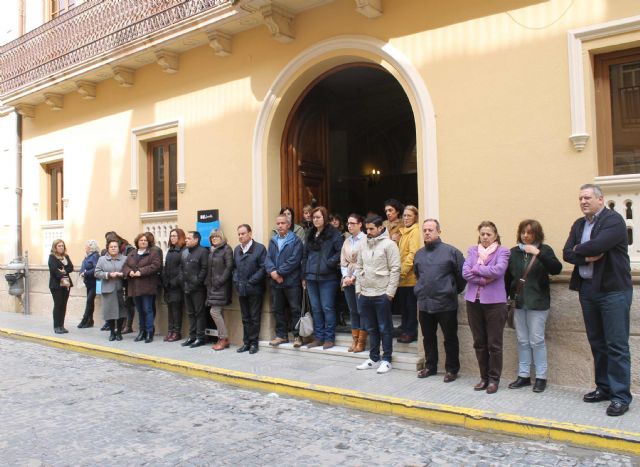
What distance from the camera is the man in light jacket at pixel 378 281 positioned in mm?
6523

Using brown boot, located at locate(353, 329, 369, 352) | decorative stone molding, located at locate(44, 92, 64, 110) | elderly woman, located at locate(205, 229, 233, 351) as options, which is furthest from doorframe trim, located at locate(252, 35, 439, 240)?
decorative stone molding, located at locate(44, 92, 64, 110)

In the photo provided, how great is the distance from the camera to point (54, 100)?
1190cm

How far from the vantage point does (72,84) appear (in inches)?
439

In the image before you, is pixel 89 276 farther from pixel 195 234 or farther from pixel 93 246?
pixel 195 234

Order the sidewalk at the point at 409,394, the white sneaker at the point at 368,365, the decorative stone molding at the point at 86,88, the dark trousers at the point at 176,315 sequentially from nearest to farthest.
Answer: the sidewalk at the point at 409,394 → the white sneaker at the point at 368,365 → the dark trousers at the point at 176,315 → the decorative stone molding at the point at 86,88

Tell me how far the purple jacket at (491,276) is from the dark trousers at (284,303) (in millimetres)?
2788

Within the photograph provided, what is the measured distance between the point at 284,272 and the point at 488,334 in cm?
303

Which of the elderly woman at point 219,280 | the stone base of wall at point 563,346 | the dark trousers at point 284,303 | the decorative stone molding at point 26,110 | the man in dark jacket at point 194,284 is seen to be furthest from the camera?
the decorative stone molding at point 26,110

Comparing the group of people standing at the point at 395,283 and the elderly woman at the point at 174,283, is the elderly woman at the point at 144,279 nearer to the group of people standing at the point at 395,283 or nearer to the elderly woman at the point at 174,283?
the group of people standing at the point at 395,283

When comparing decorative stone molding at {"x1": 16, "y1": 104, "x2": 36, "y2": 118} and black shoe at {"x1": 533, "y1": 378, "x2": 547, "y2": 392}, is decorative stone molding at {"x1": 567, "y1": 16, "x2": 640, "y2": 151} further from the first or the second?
decorative stone molding at {"x1": 16, "y1": 104, "x2": 36, "y2": 118}

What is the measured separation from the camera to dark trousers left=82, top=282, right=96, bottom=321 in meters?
10.7

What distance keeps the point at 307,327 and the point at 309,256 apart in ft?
3.27

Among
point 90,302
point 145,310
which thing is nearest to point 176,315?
point 145,310

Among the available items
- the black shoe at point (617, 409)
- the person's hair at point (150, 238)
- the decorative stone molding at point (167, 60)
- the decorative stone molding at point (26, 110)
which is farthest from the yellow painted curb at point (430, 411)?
the decorative stone molding at point (26, 110)
